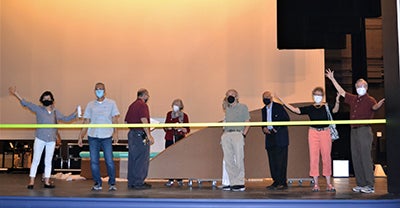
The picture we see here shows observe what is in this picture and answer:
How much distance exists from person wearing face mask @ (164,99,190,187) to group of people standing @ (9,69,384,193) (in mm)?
945

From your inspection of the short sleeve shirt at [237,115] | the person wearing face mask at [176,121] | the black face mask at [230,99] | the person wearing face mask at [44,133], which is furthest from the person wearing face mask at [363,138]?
the person wearing face mask at [44,133]

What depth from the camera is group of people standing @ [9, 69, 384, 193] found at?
18.6ft

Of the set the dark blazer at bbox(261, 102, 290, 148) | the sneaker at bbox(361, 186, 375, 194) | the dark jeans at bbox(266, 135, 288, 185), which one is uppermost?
the dark blazer at bbox(261, 102, 290, 148)

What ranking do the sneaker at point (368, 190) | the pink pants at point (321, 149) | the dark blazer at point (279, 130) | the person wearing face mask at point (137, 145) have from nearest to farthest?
1. the sneaker at point (368, 190)
2. the pink pants at point (321, 149)
3. the dark blazer at point (279, 130)
4. the person wearing face mask at point (137, 145)

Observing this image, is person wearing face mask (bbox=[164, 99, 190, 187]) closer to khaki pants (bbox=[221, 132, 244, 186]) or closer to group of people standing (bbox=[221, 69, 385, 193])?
group of people standing (bbox=[221, 69, 385, 193])

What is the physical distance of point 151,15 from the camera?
10.6m

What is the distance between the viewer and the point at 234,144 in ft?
20.0

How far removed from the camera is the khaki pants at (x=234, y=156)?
6039mm

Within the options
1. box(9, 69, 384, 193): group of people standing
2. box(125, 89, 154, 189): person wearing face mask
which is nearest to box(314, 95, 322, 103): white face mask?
box(9, 69, 384, 193): group of people standing

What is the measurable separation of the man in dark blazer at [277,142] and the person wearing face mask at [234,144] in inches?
14.4

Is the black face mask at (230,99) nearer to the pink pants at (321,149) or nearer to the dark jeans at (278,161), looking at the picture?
the dark jeans at (278,161)

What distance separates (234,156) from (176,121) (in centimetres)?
150

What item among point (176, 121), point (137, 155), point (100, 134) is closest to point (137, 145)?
point (137, 155)

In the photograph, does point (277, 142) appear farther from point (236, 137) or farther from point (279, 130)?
point (236, 137)
